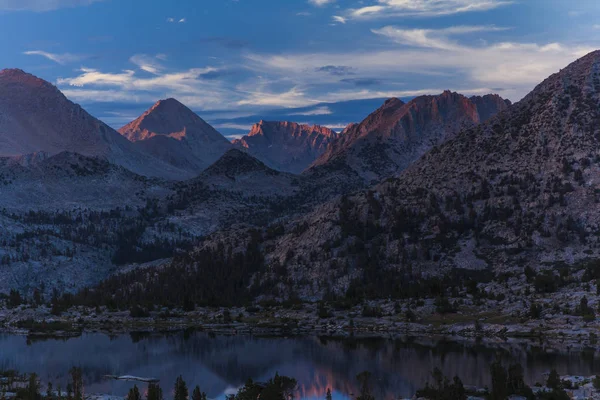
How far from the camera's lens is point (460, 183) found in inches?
7185

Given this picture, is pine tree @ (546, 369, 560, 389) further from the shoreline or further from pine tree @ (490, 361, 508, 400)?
the shoreline

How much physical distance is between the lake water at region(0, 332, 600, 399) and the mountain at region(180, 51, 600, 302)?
33357 mm

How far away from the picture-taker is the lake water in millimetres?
88625

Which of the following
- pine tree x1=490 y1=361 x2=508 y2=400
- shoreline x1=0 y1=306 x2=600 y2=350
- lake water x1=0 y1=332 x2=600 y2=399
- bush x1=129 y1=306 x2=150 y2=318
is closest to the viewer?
pine tree x1=490 y1=361 x2=508 y2=400

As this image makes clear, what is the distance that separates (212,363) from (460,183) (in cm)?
9547

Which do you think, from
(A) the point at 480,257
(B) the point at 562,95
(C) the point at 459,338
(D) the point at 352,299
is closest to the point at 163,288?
(D) the point at 352,299

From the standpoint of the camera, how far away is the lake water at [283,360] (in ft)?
291

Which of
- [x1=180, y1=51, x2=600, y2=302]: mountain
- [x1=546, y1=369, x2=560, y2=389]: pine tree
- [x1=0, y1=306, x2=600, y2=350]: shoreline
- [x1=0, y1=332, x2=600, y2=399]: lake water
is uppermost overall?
[x1=180, y1=51, x2=600, y2=302]: mountain

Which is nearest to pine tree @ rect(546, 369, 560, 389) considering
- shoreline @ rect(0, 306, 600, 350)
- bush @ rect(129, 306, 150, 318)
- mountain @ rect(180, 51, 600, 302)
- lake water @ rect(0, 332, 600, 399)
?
lake water @ rect(0, 332, 600, 399)

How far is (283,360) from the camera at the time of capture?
4065 inches

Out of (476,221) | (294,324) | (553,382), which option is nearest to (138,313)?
(294,324)

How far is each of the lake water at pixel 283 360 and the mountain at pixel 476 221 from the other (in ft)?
109

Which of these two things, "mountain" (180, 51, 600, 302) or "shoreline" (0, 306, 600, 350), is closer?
"shoreline" (0, 306, 600, 350)

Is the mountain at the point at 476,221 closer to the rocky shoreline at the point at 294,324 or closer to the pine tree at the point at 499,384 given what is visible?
the rocky shoreline at the point at 294,324
